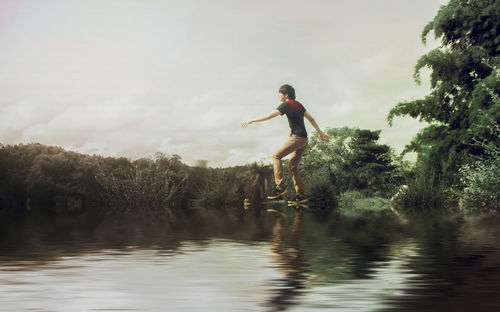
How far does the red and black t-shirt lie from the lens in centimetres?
1336

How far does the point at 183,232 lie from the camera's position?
8.96 meters

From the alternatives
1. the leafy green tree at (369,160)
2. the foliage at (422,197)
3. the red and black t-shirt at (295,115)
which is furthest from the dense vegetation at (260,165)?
the red and black t-shirt at (295,115)

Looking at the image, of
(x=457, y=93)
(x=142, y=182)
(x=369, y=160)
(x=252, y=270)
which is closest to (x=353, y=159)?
(x=369, y=160)

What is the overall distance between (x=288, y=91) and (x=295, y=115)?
28.8 inches

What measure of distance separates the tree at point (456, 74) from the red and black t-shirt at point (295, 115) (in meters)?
8.38

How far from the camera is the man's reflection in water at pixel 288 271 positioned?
3.74 m

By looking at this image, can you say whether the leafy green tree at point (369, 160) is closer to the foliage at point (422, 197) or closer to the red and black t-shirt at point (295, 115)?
the foliage at point (422, 197)

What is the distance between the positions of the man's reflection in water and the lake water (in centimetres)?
1

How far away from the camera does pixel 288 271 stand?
16.2 ft

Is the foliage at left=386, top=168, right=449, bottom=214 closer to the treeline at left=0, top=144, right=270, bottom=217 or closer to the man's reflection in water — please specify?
the treeline at left=0, top=144, right=270, bottom=217

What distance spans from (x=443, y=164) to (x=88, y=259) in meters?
16.8

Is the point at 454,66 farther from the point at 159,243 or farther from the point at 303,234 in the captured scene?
the point at 159,243

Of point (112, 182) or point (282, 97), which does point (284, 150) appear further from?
point (112, 182)

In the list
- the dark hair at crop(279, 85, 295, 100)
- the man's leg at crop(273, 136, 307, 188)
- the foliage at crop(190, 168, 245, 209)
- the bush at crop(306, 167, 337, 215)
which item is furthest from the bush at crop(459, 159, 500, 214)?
the foliage at crop(190, 168, 245, 209)
